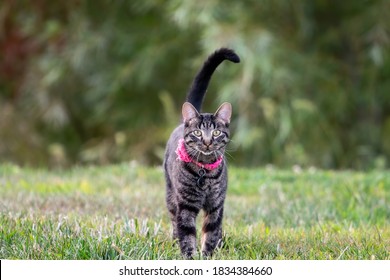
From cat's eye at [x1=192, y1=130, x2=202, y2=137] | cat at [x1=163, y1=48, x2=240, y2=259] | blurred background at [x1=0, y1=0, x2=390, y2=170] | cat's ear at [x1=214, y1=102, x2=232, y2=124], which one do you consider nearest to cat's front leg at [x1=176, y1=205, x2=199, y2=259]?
cat at [x1=163, y1=48, x2=240, y2=259]

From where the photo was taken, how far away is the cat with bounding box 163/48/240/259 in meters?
4.59

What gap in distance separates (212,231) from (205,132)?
0.63m

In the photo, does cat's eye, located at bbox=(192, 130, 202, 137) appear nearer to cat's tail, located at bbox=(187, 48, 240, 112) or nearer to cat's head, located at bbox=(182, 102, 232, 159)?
cat's head, located at bbox=(182, 102, 232, 159)

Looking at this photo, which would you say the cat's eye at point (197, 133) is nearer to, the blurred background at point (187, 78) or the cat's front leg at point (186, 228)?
the cat's front leg at point (186, 228)

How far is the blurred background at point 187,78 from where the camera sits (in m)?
13.3

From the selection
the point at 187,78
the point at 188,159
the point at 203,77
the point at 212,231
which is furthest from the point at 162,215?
the point at 187,78

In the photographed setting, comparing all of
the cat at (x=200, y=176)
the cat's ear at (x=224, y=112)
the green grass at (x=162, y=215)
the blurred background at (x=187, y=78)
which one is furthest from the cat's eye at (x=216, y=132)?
the blurred background at (x=187, y=78)

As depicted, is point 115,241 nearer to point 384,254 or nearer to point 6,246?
point 6,246

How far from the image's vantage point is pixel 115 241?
436cm

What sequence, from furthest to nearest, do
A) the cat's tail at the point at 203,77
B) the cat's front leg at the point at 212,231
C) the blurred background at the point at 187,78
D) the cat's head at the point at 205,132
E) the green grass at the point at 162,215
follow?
the blurred background at the point at 187,78 < the cat's tail at the point at 203,77 < the cat's front leg at the point at 212,231 < the cat's head at the point at 205,132 < the green grass at the point at 162,215

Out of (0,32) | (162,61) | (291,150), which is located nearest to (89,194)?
(291,150)

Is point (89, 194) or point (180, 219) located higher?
point (89, 194)
